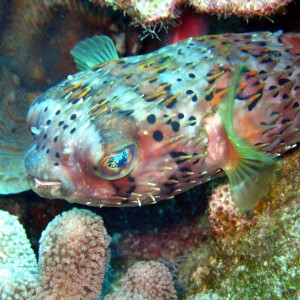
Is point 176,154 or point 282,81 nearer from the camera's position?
point 176,154

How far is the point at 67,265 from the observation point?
2.71m

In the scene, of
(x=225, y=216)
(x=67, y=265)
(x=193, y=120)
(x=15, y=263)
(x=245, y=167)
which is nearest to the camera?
(x=193, y=120)

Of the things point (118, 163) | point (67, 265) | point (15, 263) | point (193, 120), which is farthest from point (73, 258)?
point (193, 120)

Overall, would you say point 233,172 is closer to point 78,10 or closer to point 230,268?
point 230,268

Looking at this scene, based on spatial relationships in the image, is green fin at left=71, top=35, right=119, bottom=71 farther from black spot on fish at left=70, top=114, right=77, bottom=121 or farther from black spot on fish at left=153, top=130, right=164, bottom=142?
black spot on fish at left=153, top=130, right=164, bottom=142

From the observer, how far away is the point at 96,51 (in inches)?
128

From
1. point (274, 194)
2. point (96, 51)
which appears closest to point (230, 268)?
point (274, 194)

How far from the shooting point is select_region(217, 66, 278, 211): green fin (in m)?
2.45

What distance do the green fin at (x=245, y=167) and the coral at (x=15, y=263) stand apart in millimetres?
1755

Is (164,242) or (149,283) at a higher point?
(149,283)

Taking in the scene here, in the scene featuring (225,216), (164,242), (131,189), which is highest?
(131,189)

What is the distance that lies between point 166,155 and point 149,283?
1190 mm

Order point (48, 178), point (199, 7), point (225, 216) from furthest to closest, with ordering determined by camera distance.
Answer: point (225, 216)
point (199, 7)
point (48, 178)

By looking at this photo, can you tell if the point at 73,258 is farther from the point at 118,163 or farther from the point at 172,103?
the point at 172,103
